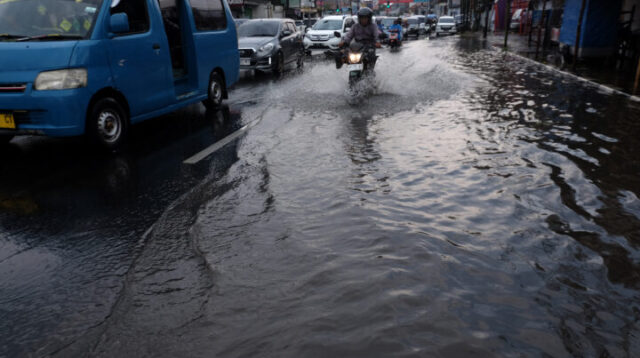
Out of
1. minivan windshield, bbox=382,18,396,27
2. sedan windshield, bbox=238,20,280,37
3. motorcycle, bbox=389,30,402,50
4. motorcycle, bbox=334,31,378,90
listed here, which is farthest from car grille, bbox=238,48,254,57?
minivan windshield, bbox=382,18,396,27

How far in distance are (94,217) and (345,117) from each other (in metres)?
5.09

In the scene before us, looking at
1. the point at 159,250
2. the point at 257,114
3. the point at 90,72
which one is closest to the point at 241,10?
the point at 257,114

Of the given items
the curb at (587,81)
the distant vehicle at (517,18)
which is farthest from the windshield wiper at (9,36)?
the distant vehicle at (517,18)

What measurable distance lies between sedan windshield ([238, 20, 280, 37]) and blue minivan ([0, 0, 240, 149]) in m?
8.97

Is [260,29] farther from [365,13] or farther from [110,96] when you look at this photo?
[110,96]

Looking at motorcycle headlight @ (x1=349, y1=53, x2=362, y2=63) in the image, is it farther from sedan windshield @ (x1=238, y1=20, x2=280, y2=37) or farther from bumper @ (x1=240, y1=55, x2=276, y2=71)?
sedan windshield @ (x1=238, y1=20, x2=280, y2=37)

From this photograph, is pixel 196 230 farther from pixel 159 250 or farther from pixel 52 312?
pixel 52 312

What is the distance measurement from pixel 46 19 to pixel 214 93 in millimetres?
3629

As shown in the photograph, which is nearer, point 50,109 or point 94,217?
point 94,217

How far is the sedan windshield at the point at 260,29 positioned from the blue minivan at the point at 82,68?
8972mm

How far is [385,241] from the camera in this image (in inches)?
150

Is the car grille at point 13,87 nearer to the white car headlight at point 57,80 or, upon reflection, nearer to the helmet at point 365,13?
the white car headlight at point 57,80

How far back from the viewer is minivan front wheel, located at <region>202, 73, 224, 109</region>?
9508 millimetres

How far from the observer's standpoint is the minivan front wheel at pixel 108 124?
611 centimetres
